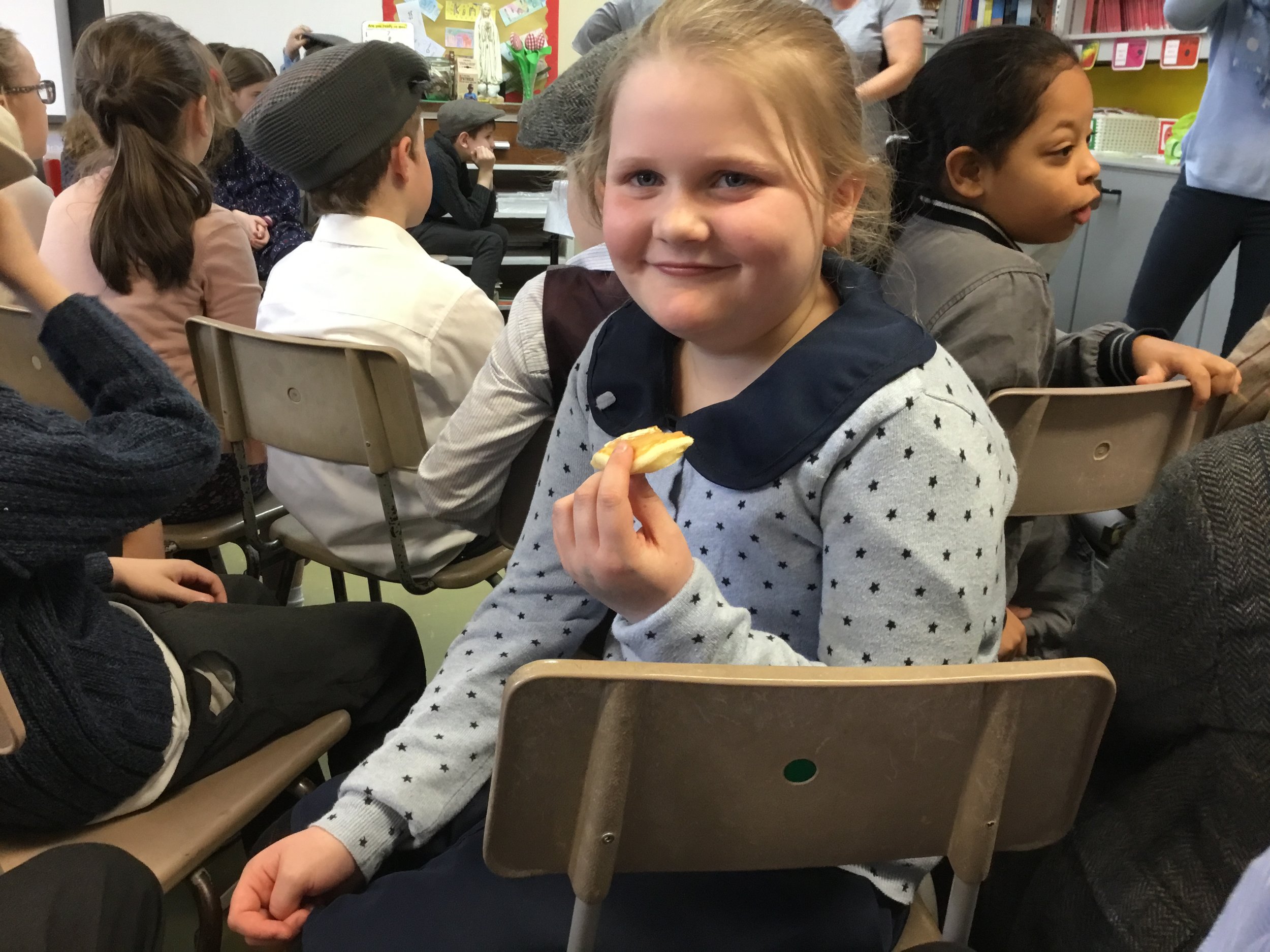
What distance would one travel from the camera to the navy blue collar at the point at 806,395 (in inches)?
30.7

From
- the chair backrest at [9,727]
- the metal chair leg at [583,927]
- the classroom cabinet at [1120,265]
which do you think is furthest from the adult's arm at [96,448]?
the classroom cabinet at [1120,265]

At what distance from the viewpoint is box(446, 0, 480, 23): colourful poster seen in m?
5.30

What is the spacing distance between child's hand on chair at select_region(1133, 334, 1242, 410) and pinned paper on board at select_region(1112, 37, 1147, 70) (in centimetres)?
353

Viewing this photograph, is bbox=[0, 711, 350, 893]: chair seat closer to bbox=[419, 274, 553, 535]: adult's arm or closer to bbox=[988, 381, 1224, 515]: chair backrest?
bbox=[419, 274, 553, 535]: adult's arm

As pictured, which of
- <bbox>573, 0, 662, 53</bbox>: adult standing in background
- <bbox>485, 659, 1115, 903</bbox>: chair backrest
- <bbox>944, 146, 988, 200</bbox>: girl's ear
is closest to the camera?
<bbox>485, 659, 1115, 903</bbox>: chair backrest

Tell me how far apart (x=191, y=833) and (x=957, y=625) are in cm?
71

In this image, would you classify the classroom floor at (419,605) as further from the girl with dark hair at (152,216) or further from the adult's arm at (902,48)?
the adult's arm at (902,48)

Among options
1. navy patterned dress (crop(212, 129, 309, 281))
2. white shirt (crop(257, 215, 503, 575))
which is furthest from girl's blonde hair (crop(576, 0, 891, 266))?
navy patterned dress (crop(212, 129, 309, 281))

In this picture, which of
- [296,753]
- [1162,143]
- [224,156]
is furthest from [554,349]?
[1162,143]

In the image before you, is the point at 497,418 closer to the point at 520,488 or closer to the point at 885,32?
the point at 520,488

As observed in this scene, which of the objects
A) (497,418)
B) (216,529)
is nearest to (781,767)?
(497,418)

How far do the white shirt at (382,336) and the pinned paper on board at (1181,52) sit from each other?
11.7 ft

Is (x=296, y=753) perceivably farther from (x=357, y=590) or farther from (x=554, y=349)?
(x=357, y=590)

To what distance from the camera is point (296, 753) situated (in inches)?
41.1
